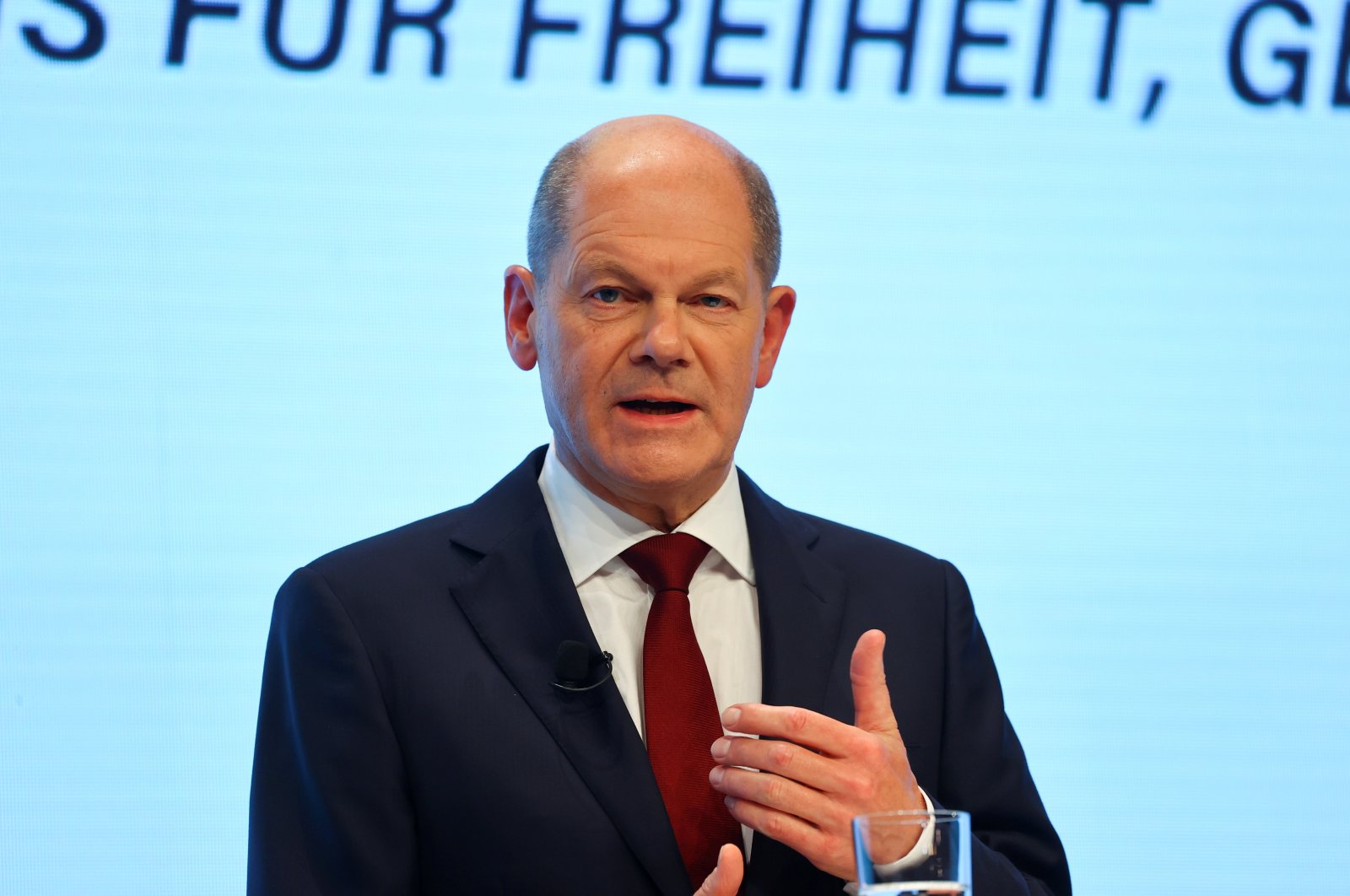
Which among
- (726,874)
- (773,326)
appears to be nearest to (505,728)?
(726,874)

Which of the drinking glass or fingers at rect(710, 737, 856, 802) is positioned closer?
the drinking glass

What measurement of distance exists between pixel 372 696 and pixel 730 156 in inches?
34.8

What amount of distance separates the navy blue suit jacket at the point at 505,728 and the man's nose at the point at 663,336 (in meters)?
0.29

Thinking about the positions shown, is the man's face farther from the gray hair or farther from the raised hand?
the raised hand

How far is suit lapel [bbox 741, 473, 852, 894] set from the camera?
1871mm

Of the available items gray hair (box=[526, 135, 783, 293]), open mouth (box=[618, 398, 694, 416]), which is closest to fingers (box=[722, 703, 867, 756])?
open mouth (box=[618, 398, 694, 416])

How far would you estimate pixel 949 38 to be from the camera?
10.7ft

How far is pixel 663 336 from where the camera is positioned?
1973mm

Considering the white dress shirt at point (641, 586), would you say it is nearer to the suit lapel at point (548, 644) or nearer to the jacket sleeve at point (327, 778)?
the suit lapel at point (548, 644)

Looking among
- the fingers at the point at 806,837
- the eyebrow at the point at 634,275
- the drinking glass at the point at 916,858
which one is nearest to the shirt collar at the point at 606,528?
the eyebrow at the point at 634,275

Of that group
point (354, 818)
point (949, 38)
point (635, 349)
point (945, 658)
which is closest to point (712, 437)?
point (635, 349)

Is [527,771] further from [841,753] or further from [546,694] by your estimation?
[841,753]

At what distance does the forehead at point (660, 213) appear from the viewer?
2.03m

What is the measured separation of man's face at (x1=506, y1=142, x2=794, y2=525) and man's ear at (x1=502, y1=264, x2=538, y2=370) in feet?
0.28
